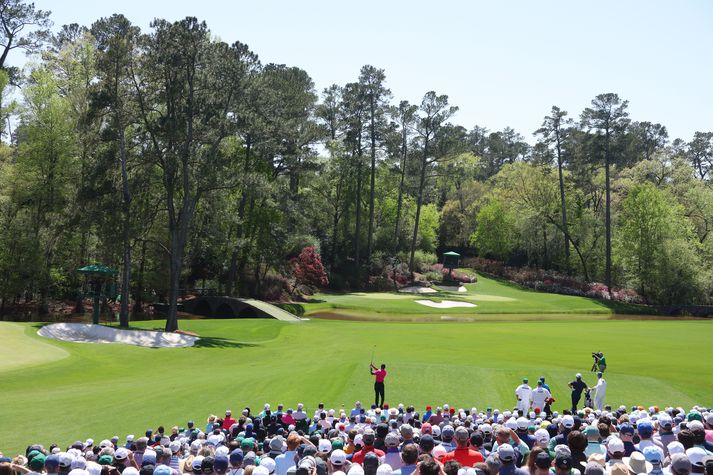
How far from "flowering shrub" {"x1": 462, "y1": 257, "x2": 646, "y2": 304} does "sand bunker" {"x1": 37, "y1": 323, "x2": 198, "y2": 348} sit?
6015 centimetres

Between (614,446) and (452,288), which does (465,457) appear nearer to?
(614,446)

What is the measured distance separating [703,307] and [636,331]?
29086mm

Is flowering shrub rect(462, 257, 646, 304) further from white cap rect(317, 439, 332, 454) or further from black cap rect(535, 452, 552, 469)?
black cap rect(535, 452, 552, 469)

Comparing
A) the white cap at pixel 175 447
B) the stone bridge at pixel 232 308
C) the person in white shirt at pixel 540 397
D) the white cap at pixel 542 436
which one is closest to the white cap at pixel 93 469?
the white cap at pixel 175 447

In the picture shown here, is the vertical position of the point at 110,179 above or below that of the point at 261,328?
above

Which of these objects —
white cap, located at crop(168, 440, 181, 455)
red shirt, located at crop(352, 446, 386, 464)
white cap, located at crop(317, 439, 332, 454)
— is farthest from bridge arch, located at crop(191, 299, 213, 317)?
red shirt, located at crop(352, 446, 386, 464)

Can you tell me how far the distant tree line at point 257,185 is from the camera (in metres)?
42.1

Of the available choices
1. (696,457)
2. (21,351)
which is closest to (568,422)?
(696,457)

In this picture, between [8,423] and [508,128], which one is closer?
[8,423]

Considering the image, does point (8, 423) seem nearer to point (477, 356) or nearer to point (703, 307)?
point (477, 356)

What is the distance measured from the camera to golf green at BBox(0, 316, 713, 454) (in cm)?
2019

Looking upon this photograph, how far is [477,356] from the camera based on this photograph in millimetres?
33812

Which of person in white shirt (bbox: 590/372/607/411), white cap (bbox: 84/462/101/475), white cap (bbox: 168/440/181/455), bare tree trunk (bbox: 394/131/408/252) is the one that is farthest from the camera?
bare tree trunk (bbox: 394/131/408/252)

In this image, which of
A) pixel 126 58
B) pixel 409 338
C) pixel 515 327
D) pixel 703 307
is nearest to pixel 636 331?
pixel 515 327
